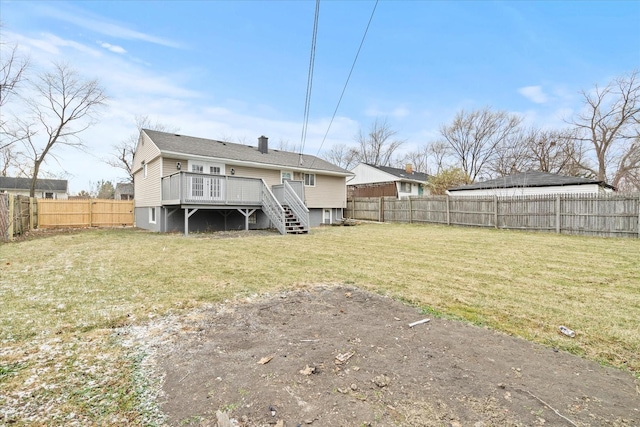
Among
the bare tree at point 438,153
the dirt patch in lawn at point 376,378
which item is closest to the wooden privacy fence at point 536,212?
the dirt patch in lawn at point 376,378

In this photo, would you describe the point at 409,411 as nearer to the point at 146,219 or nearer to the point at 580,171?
the point at 146,219

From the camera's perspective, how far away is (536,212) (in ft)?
44.7

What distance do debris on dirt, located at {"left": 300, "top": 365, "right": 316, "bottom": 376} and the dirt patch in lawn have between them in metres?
0.02

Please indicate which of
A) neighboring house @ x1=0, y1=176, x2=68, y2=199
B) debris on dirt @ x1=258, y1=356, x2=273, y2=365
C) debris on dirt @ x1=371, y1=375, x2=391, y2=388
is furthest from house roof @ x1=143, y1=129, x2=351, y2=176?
neighboring house @ x1=0, y1=176, x2=68, y2=199

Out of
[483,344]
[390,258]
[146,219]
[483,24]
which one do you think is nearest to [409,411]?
[483,344]

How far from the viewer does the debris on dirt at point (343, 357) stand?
2487 mm

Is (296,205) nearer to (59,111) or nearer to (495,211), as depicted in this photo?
(495,211)

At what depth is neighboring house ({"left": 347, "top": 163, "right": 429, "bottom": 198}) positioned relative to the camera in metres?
28.6

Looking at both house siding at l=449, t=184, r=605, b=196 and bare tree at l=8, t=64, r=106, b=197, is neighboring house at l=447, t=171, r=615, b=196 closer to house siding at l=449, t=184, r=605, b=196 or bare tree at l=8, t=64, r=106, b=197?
A: house siding at l=449, t=184, r=605, b=196

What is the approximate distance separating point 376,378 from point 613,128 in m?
35.2

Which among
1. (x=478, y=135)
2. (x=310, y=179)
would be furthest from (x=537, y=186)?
(x=478, y=135)

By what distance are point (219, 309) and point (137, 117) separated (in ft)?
120

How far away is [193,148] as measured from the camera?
46.9 ft

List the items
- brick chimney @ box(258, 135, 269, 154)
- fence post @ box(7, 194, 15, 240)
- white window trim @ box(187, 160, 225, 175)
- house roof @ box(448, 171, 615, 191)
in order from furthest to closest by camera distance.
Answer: brick chimney @ box(258, 135, 269, 154) < house roof @ box(448, 171, 615, 191) < white window trim @ box(187, 160, 225, 175) < fence post @ box(7, 194, 15, 240)
